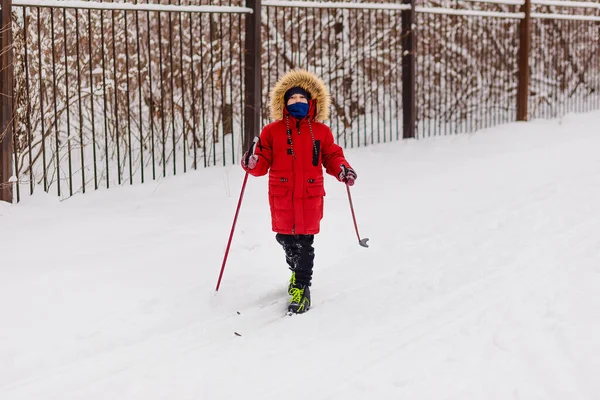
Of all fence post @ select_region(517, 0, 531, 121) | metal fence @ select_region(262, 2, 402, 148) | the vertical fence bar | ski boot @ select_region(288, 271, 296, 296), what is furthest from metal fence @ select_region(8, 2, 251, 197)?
fence post @ select_region(517, 0, 531, 121)

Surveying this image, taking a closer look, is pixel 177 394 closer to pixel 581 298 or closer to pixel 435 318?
pixel 435 318

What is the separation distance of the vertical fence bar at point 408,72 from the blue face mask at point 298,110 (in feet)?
16.5

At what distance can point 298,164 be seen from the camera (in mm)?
4562

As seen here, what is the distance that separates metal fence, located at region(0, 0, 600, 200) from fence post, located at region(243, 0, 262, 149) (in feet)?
0.05

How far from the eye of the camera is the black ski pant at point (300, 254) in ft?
15.4

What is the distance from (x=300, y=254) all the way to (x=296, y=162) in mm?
586

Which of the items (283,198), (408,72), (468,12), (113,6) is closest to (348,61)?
(408,72)

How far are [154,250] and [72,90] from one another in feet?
10.4

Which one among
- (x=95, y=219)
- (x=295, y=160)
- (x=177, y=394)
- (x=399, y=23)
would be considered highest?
(x=399, y=23)

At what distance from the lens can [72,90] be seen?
7.85m

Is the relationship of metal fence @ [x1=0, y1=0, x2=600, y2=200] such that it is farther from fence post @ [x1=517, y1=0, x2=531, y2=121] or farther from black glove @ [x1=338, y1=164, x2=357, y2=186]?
black glove @ [x1=338, y1=164, x2=357, y2=186]

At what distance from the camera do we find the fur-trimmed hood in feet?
15.2

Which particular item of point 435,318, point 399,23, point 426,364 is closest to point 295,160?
point 435,318

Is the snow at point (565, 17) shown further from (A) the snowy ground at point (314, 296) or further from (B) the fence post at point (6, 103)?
(B) the fence post at point (6, 103)
